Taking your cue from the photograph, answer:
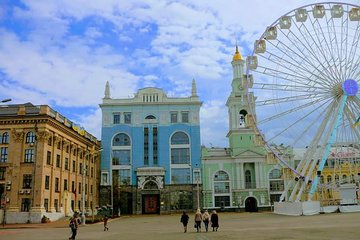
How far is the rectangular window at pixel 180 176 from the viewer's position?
78.0 meters

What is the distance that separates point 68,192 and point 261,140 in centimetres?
3362

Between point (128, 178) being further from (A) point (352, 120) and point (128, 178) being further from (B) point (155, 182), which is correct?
(A) point (352, 120)

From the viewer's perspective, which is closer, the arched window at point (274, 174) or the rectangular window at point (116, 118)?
the arched window at point (274, 174)

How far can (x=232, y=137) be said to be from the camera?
8106cm

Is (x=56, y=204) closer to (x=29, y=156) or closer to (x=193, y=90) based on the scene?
(x=29, y=156)

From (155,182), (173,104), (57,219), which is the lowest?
(57,219)

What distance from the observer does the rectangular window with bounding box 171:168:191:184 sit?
78.0 meters

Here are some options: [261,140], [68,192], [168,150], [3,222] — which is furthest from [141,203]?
[261,140]

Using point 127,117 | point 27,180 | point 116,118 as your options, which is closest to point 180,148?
point 127,117

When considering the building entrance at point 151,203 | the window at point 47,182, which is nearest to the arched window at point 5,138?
the window at point 47,182

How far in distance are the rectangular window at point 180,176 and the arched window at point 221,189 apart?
17.6 feet

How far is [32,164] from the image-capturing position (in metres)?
56.1

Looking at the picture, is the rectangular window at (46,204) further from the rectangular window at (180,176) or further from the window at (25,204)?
the rectangular window at (180,176)

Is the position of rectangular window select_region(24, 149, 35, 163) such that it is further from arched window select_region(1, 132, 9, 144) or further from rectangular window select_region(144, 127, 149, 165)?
rectangular window select_region(144, 127, 149, 165)
